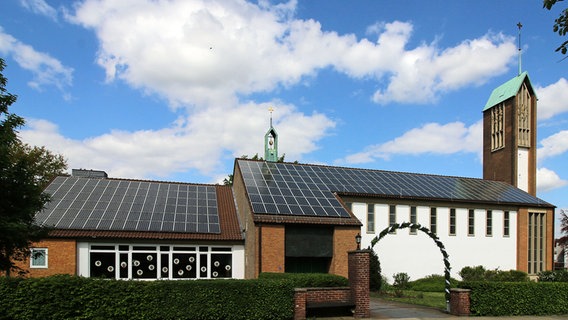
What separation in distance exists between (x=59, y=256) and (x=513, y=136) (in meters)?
38.2

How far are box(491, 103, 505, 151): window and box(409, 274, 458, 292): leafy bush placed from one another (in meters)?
19.2

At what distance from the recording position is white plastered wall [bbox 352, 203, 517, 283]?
29.4 metres

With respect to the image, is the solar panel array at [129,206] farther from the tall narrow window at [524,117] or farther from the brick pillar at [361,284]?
the tall narrow window at [524,117]

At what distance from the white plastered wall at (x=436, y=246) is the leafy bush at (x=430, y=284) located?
0.72 m

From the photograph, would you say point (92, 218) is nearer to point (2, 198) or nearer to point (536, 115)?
point (2, 198)

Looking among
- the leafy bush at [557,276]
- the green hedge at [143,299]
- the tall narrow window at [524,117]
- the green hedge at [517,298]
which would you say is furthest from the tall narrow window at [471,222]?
the green hedge at [143,299]

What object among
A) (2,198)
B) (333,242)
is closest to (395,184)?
(333,242)

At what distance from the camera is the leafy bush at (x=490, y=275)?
29.1 metres

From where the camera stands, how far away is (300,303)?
48.8 feet

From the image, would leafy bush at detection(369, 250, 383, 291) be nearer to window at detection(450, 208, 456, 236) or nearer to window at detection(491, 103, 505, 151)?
window at detection(450, 208, 456, 236)

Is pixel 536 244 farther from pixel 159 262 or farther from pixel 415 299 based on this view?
pixel 159 262

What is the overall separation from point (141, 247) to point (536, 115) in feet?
124

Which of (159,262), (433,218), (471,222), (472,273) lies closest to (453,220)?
(471,222)

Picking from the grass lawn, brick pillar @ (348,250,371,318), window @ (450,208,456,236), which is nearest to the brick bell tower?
window @ (450,208,456,236)
